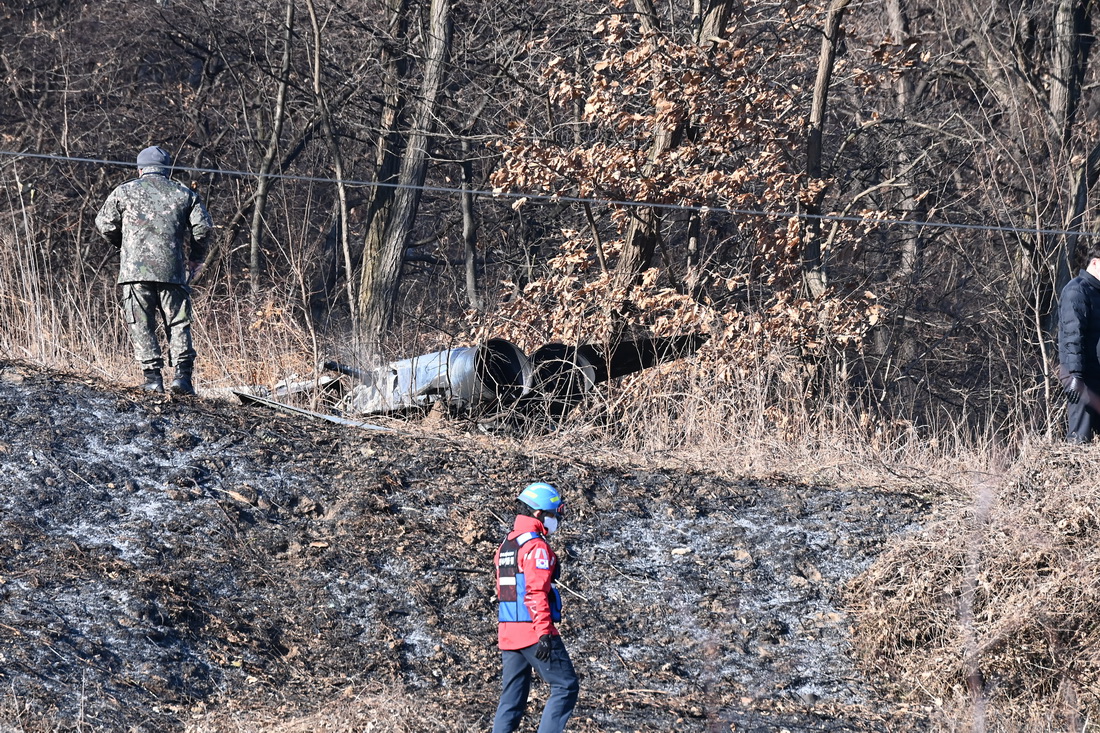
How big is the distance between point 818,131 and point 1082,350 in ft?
17.9

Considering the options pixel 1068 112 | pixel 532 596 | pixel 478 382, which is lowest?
pixel 532 596

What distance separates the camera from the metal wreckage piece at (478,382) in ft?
29.3

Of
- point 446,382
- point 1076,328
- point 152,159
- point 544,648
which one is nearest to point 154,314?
point 152,159

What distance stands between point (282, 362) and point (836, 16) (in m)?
6.42

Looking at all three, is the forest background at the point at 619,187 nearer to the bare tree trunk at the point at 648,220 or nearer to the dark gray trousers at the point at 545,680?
the bare tree trunk at the point at 648,220

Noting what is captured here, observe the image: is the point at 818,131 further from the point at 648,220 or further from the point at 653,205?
the point at 653,205

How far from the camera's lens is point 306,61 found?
56.5ft

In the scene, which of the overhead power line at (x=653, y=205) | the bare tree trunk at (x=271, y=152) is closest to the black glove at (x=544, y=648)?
the overhead power line at (x=653, y=205)

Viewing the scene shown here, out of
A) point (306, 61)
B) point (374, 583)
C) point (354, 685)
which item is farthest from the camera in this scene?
point (306, 61)

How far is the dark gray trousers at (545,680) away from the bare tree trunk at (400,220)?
10.3m

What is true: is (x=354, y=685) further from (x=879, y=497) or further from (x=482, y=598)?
(x=879, y=497)

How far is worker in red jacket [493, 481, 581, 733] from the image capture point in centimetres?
467

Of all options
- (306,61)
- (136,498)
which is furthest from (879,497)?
(306,61)

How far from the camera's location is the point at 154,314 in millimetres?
8172
